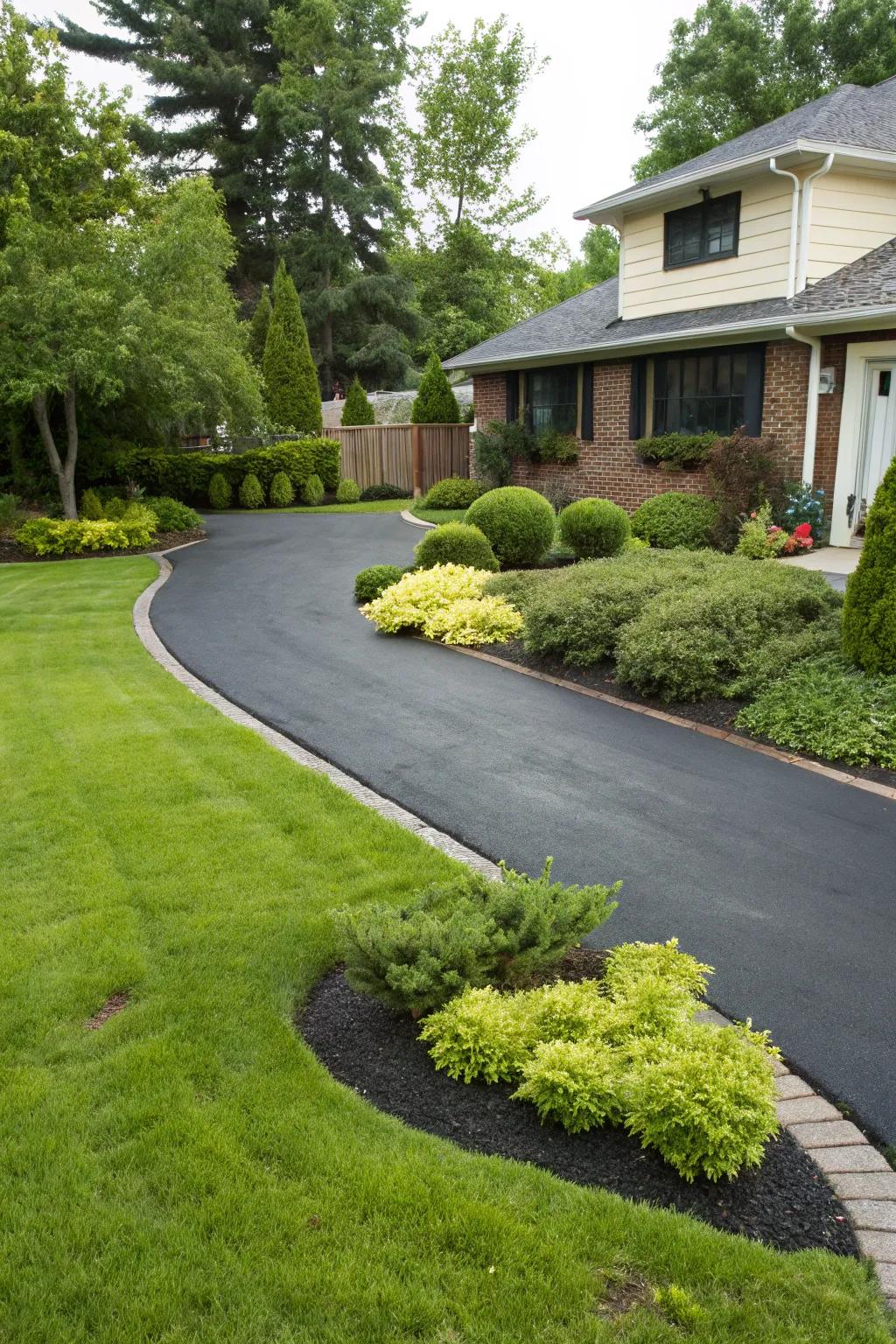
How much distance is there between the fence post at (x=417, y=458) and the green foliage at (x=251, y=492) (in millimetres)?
3960

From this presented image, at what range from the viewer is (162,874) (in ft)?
15.8

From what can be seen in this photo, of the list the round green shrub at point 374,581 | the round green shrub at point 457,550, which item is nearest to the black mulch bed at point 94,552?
the round green shrub at point 374,581

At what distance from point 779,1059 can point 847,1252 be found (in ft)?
2.92

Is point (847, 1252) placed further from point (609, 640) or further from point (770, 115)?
point (770, 115)

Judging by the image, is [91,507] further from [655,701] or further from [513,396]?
[655,701]

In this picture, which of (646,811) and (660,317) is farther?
(660,317)

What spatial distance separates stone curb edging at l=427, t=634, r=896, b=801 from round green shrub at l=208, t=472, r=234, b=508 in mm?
15907

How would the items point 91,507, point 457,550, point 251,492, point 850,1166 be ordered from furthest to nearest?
point 251,492, point 91,507, point 457,550, point 850,1166

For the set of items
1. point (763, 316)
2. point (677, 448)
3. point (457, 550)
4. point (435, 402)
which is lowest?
point (457, 550)

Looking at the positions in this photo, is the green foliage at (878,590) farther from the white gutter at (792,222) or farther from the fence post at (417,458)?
the fence post at (417,458)

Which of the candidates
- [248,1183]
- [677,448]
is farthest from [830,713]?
[677,448]

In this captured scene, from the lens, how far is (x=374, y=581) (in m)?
12.2

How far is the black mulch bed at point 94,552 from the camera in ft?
58.2

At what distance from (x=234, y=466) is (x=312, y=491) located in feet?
6.65
